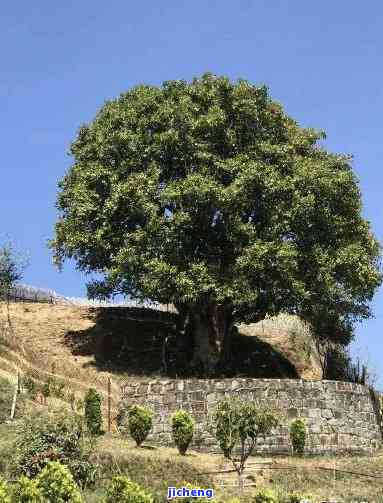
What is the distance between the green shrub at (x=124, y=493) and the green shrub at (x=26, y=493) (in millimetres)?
1470

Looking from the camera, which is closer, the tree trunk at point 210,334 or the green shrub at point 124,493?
the green shrub at point 124,493

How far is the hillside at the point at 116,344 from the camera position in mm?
37969

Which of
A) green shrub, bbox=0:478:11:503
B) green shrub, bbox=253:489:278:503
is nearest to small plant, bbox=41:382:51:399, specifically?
green shrub, bbox=0:478:11:503

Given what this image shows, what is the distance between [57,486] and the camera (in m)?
17.0

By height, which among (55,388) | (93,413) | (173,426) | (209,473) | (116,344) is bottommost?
(209,473)

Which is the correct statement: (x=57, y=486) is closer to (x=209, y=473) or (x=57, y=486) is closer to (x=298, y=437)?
(x=209, y=473)

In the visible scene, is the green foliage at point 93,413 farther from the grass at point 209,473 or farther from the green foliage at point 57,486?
the green foliage at point 57,486

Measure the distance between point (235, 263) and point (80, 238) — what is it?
7075mm

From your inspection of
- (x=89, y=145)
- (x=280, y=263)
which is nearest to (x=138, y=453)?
(x=280, y=263)

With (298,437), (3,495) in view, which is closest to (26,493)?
(3,495)

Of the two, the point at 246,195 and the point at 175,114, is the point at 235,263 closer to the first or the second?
the point at 246,195

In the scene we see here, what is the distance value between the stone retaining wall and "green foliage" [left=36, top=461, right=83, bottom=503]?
11028mm

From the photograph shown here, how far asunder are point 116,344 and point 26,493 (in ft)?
81.4

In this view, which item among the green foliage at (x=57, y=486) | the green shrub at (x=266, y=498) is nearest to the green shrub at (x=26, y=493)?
the green foliage at (x=57, y=486)
